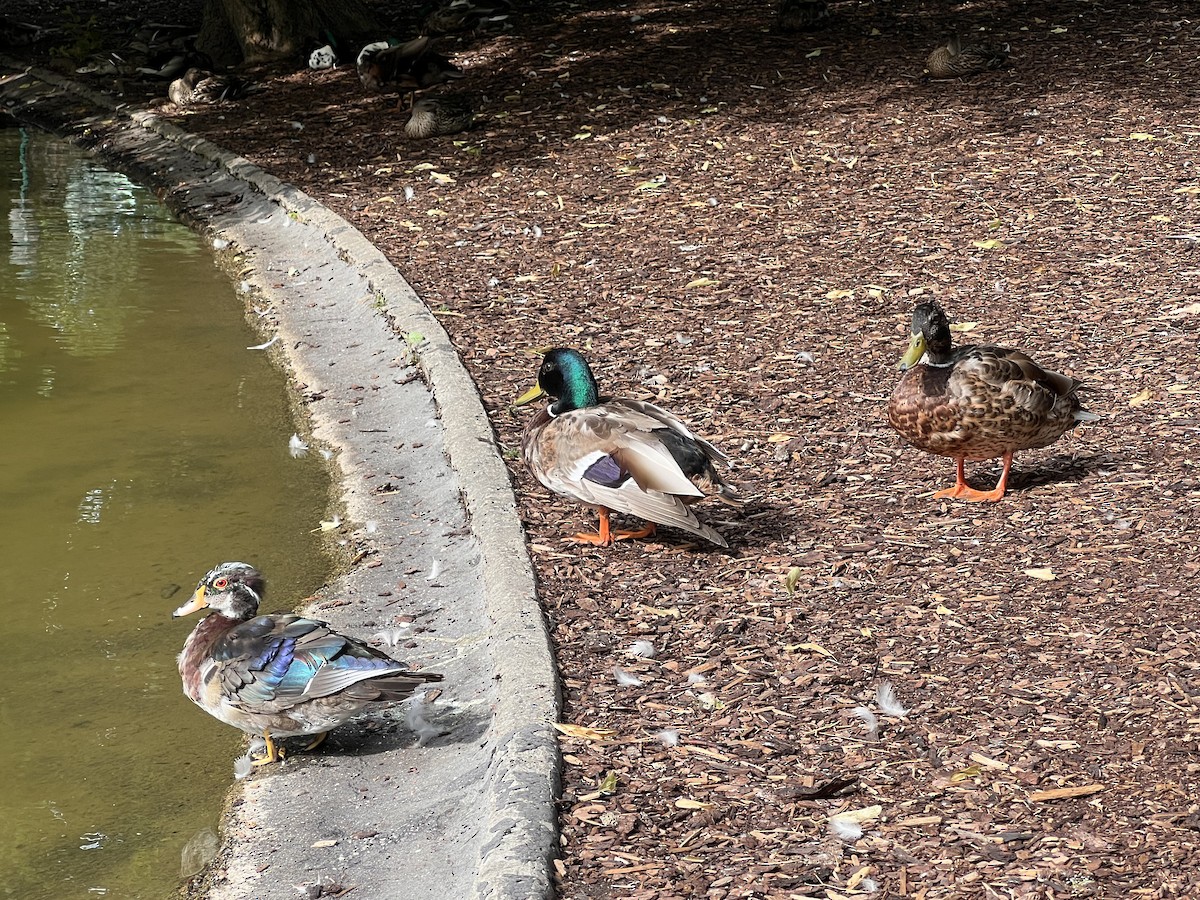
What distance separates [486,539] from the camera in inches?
222

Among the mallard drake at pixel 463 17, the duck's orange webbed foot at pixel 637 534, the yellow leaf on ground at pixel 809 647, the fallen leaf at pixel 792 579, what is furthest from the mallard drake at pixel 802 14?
the yellow leaf on ground at pixel 809 647

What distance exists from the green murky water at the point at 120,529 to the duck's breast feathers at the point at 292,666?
478mm

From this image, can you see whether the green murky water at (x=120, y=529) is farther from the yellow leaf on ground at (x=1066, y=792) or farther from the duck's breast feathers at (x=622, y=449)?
the yellow leaf on ground at (x=1066, y=792)

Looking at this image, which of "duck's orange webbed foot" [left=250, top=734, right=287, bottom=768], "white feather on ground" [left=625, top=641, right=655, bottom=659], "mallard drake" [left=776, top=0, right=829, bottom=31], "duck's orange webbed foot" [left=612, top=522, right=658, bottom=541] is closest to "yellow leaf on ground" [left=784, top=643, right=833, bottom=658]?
"white feather on ground" [left=625, top=641, right=655, bottom=659]

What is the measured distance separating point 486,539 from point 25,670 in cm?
186

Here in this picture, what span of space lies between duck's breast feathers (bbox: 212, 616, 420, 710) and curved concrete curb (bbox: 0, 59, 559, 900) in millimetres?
462

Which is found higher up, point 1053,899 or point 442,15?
point 442,15

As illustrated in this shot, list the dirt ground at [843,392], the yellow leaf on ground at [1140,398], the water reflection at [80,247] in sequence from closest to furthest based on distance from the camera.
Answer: the dirt ground at [843,392], the yellow leaf on ground at [1140,398], the water reflection at [80,247]

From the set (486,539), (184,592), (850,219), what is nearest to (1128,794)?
(486,539)

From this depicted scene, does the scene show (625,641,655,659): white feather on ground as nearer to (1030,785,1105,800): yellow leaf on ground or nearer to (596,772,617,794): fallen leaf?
(596,772,617,794): fallen leaf

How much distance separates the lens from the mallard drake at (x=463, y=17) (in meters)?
17.0

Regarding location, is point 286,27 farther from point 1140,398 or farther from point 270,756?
point 270,756

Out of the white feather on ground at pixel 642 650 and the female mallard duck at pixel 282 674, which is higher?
the female mallard duck at pixel 282 674

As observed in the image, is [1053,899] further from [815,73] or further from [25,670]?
[815,73]
